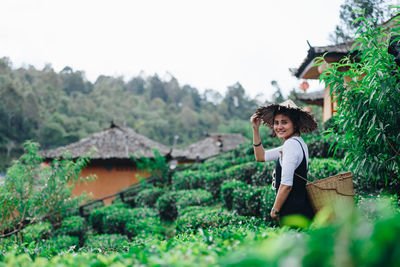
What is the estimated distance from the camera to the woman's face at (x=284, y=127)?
126 inches

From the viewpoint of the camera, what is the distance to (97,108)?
1975 inches

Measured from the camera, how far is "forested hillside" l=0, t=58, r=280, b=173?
35.8 m

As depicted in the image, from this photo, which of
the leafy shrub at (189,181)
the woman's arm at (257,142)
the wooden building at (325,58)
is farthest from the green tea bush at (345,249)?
the leafy shrub at (189,181)

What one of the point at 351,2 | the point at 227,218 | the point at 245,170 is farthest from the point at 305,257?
the point at 351,2

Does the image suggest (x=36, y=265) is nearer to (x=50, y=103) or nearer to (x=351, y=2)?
(x=351, y=2)

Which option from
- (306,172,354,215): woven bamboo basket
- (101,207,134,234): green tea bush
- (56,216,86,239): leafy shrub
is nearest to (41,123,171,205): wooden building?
(56,216,86,239): leafy shrub

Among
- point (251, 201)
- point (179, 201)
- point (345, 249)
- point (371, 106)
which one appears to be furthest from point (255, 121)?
point (179, 201)

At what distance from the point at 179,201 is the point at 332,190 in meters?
6.68

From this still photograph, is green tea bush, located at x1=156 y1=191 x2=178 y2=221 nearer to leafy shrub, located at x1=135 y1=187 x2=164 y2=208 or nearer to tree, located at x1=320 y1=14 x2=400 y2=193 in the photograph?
leafy shrub, located at x1=135 y1=187 x2=164 y2=208

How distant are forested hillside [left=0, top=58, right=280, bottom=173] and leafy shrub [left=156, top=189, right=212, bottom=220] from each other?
90.0 ft

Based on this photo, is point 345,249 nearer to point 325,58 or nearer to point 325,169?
point 325,169

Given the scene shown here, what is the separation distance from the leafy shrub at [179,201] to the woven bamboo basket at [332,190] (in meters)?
6.08

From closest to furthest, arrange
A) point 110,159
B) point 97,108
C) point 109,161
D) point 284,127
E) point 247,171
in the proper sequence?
point 284,127 → point 247,171 → point 110,159 → point 109,161 → point 97,108

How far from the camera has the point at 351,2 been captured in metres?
15.7
